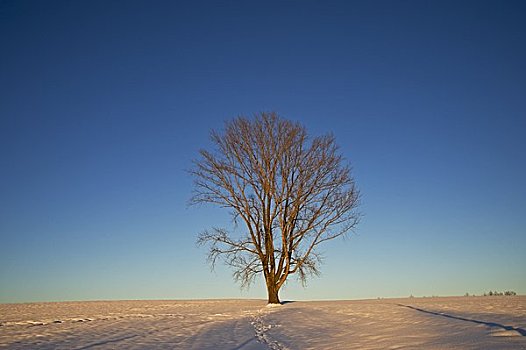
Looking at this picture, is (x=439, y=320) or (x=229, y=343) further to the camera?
(x=439, y=320)

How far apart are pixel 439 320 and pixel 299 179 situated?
13.5 metres

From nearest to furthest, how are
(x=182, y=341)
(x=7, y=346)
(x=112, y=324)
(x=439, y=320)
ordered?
1. (x=7, y=346)
2. (x=182, y=341)
3. (x=439, y=320)
4. (x=112, y=324)

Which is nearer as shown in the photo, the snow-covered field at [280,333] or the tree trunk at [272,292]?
the snow-covered field at [280,333]

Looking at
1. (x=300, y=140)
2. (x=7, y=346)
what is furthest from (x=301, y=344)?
(x=300, y=140)

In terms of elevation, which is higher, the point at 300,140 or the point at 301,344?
the point at 300,140

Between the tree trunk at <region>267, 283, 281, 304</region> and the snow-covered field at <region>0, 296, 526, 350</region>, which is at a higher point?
the tree trunk at <region>267, 283, 281, 304</region>

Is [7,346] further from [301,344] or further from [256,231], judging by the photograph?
[256,231]

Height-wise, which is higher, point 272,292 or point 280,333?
point 272,292

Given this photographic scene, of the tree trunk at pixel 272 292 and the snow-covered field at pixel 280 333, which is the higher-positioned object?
the tree trunk at pixel 272 292

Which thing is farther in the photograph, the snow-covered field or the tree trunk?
the tree trunk

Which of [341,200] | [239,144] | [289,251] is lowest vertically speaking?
[289,251]

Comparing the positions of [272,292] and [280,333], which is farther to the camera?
[272,292]

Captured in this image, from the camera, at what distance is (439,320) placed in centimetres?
1411

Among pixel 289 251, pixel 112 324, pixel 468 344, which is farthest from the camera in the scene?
pixel 289 251
